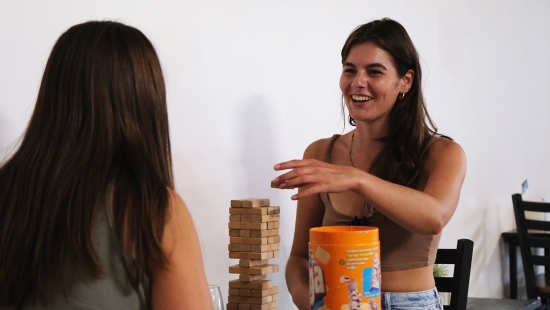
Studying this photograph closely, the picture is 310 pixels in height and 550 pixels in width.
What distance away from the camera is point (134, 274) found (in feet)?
3.14

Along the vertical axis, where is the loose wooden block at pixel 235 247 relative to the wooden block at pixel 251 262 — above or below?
above

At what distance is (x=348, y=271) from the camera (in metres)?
1.24

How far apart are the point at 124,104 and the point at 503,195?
12.9ft

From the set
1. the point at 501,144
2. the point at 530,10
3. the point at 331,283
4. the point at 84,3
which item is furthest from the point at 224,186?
the point at 530,10

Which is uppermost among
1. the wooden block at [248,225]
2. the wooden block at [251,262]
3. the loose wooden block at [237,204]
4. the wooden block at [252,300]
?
the loose wooden block at [237,204]

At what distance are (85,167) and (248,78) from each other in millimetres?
1303

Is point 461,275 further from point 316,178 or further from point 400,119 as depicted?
point 316,178

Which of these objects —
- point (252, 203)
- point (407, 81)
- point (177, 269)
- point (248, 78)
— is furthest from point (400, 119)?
point (177, 269)

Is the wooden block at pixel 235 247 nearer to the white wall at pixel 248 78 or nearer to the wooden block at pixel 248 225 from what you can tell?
the wooden block at pixel 248 225

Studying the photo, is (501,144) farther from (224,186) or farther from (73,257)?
(73,257)

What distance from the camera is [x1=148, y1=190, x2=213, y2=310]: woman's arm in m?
0.97

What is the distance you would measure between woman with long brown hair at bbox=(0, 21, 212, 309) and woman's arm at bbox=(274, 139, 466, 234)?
1.60 ft

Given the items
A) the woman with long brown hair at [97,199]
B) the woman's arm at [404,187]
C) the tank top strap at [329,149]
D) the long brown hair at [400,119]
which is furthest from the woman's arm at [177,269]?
the tank top strap at [329,149]

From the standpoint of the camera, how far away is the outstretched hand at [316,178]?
143 centimetres
